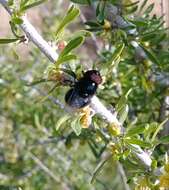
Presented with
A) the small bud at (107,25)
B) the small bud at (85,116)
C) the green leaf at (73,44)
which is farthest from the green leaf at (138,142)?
the small bud at (107,25)

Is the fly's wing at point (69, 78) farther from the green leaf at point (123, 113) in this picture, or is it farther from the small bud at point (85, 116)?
the green leaf at point (123, 113)

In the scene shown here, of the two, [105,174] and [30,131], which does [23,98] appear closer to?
[30,131]

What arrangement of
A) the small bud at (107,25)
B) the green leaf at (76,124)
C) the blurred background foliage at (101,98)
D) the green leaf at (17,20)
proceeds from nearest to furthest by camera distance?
the green leaf at (17,20) < the green leaf at (76,124) < the blurred background foliage at (101,98) < the small bud at (107,25)

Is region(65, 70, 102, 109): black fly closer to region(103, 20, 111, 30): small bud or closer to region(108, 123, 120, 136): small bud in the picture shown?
region(108, 123, 120, 136): small bud

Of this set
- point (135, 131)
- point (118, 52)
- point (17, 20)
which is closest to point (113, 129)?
point (135, 131)

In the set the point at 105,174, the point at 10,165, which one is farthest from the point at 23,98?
the point at 105,174

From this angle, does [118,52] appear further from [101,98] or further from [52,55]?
[101,98]
